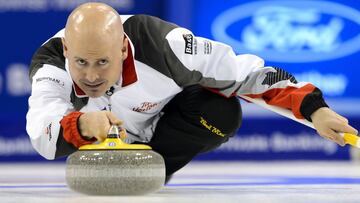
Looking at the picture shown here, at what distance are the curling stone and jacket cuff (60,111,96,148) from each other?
0.09 m

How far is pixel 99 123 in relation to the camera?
2.07 metres

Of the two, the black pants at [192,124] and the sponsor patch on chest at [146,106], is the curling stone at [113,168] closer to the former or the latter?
the sponsor patch on chest at [146,106]

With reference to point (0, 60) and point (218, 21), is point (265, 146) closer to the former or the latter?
point (218, 21)

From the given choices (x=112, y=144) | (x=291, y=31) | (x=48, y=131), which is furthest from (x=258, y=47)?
(x=112, y=144)

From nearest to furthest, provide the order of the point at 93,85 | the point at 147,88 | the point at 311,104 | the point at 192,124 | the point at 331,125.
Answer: the point at 93,85 → the point at 331,125 → the point at 311,104 → the point at 147,88 → the point at 192,124

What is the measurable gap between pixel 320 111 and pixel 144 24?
2.34 ft

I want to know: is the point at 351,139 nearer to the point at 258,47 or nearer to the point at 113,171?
the point at 113,171

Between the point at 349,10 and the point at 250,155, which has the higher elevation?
the point at 349,10

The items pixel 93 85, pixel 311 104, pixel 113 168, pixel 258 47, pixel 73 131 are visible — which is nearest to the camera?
pixel 113 168

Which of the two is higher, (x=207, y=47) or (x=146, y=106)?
(x=207, y=47)

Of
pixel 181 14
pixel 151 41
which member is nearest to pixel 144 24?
pixel 151 41

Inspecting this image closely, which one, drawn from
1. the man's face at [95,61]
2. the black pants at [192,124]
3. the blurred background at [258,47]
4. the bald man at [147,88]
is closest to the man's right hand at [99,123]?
the bald man at [147,88]

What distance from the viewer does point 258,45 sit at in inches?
267

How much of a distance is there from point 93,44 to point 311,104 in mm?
814
